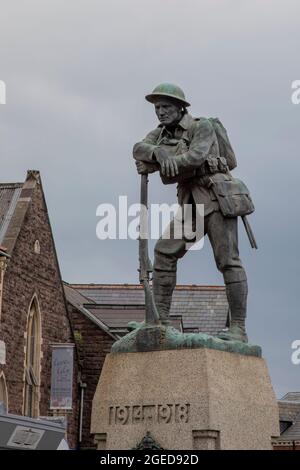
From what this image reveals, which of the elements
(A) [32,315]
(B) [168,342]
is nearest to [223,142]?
(B) [168,342]

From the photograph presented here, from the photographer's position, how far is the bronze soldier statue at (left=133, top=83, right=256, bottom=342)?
10.6 meters

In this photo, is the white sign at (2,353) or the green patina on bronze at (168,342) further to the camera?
the white sign at (2,353)

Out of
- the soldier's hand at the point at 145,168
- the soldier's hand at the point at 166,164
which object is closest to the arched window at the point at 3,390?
the soldier's hand at the point at 145,168

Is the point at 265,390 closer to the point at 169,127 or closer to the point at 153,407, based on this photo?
the point at 153,407

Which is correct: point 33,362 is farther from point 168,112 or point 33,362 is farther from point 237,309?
point 168,112

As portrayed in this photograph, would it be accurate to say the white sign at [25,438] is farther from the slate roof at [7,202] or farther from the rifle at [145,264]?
the rifle at [145,264]

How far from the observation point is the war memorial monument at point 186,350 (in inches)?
387

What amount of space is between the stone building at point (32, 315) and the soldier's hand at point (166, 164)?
25668 mm

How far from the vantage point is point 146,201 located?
10.6 metres

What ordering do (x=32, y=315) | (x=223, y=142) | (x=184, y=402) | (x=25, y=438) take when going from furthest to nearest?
(x=32, y=315)
(x=25, y=438)
(x=223, y=142)
(x=184, y=402)

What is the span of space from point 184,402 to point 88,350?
33357 mm

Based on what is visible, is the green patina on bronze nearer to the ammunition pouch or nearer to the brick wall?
the ammunition pouch

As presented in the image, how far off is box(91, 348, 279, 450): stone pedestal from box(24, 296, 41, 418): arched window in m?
27.7

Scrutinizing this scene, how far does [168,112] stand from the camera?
1072 cm
